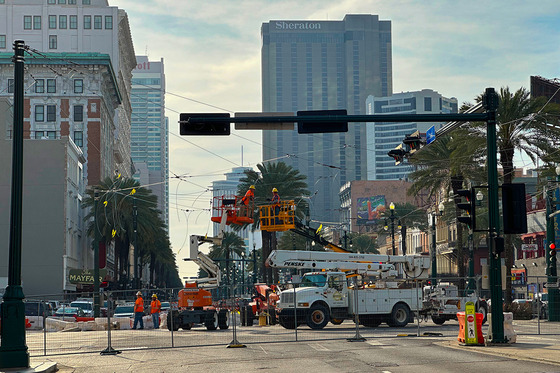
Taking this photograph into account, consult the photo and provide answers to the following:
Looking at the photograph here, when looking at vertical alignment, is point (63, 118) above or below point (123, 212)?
above

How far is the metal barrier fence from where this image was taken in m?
27.8

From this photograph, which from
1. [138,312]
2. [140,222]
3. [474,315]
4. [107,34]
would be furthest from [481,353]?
[107,34]

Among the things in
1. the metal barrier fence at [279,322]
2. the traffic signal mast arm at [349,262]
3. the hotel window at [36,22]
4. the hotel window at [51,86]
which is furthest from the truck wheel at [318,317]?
the hotel window at [36,22]

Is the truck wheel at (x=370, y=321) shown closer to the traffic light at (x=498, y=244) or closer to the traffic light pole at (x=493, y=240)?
the traffic light pole at (x=493, y=240)

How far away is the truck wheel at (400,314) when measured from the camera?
34.4 metres

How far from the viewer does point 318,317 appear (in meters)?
33.7

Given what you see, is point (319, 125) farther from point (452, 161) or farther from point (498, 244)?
point (452, 161)

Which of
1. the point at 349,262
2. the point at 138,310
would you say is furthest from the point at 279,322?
the point at 138,310

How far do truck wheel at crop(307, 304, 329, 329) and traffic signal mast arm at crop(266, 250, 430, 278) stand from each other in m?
3.07

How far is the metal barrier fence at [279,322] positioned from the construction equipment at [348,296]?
41 millimetres

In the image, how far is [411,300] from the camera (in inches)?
1363

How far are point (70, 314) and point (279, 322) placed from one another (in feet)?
52.9

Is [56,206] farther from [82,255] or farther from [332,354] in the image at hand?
[332,354]

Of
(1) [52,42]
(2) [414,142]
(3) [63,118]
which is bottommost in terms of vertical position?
(2) [414,142]
